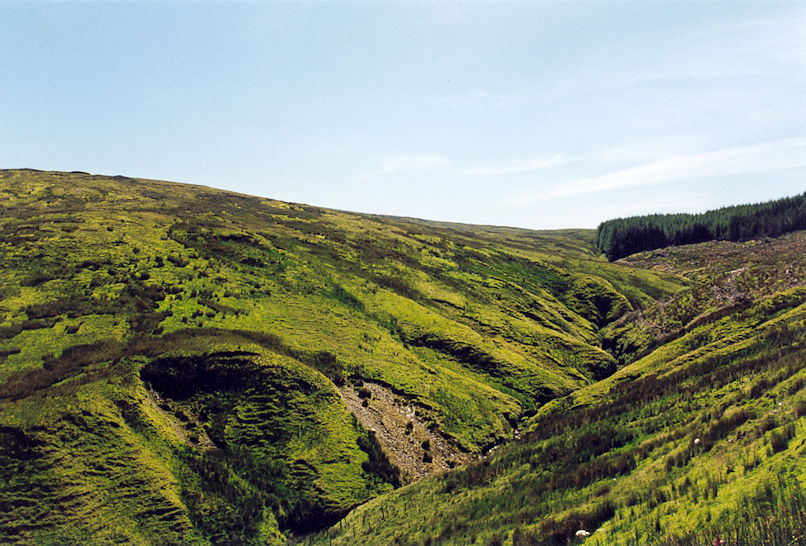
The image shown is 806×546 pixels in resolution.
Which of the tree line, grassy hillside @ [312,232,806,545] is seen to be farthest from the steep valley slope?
the tree line

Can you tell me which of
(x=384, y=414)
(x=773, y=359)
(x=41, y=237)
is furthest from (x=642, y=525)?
(x=41, y=237)

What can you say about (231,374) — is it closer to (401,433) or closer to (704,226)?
(401,433)

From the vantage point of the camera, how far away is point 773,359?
22312 millimetres

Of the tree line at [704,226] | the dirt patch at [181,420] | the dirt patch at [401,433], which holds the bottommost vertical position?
the dirt patch at [401,433]

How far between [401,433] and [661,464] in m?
21.8

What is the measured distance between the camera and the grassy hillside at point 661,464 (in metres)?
11.5

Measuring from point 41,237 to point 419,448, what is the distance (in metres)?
52.8

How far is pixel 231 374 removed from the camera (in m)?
31.9

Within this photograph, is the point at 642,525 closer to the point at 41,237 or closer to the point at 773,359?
the point at 773,359

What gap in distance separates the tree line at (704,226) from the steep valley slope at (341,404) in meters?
94.4

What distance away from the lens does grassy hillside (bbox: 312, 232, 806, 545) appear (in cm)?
1150

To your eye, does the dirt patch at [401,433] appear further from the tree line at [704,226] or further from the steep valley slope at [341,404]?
the tree line at [704,226]

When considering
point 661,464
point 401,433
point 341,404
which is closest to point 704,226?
point 401,433

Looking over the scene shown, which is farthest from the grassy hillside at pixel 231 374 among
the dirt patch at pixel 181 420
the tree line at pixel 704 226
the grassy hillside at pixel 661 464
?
the tree line at pixel 704 226
